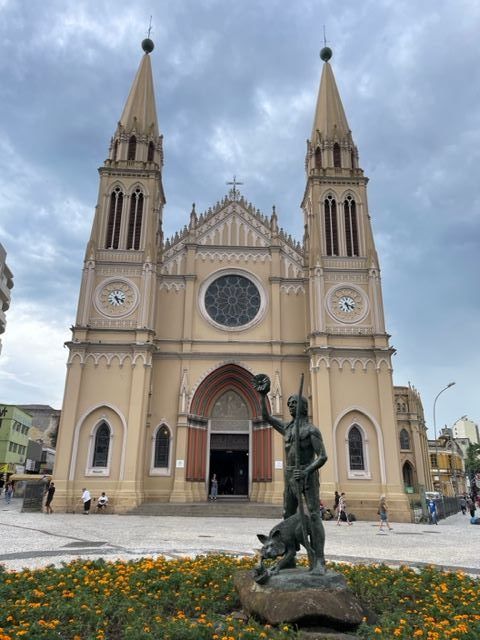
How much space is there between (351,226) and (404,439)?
102ft

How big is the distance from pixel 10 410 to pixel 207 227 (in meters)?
40.1

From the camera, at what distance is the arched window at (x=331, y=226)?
31.2m

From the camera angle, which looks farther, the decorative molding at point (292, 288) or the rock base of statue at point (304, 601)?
the decorative molding at point (292, 288)

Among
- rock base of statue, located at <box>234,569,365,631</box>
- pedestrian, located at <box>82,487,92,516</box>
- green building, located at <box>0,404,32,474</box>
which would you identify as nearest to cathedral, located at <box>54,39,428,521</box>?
pedestrian, located at <box>82,487,92,516</box>

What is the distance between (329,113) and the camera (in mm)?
35375

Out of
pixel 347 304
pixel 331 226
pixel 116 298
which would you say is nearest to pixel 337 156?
pixel 331 226

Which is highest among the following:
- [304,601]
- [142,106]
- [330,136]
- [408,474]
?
[142,106]

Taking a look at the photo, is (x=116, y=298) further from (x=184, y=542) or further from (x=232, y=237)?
(x=184, y=542)

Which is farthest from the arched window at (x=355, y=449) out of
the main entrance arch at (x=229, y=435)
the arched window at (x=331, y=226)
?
the arched window at (x=331, y=226)

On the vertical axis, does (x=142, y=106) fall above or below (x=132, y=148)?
above

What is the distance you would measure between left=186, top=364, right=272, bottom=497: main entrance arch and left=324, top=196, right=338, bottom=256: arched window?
32.1 feet

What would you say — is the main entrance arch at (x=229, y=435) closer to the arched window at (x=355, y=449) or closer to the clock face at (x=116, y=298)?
the arched window at (x=355, y=449)

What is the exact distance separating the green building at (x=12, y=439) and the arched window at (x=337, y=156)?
43.4 m

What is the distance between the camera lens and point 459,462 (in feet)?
277
